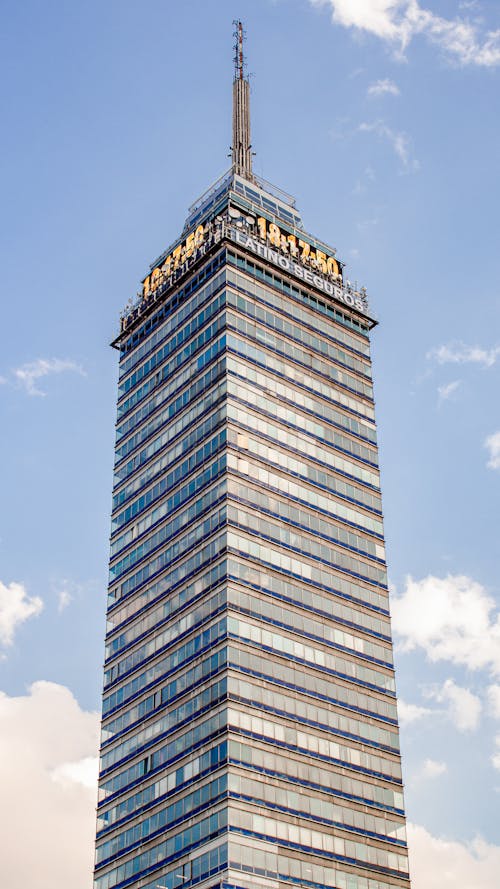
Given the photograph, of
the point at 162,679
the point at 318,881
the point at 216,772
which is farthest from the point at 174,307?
the point at 318,881

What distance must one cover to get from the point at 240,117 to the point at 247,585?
82.8m

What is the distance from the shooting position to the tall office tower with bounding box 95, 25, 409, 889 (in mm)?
113188

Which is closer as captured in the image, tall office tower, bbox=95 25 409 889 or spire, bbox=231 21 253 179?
tall office tower, bbox=95 25 409 889

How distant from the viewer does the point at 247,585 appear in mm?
121688

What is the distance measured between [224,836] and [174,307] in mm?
69678

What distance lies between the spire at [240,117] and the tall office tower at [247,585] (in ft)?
29.8

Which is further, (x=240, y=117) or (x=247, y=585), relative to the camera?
(x=240, y=117)

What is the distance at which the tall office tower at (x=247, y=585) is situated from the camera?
11319 cm

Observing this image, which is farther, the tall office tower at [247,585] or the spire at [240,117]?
the spire at [240,117]

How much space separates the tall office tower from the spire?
29.8 feet

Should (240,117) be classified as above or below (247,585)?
above

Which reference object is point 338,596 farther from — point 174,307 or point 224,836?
point 174,307

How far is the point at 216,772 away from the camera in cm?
11044

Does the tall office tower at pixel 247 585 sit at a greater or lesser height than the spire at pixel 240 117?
lesser
